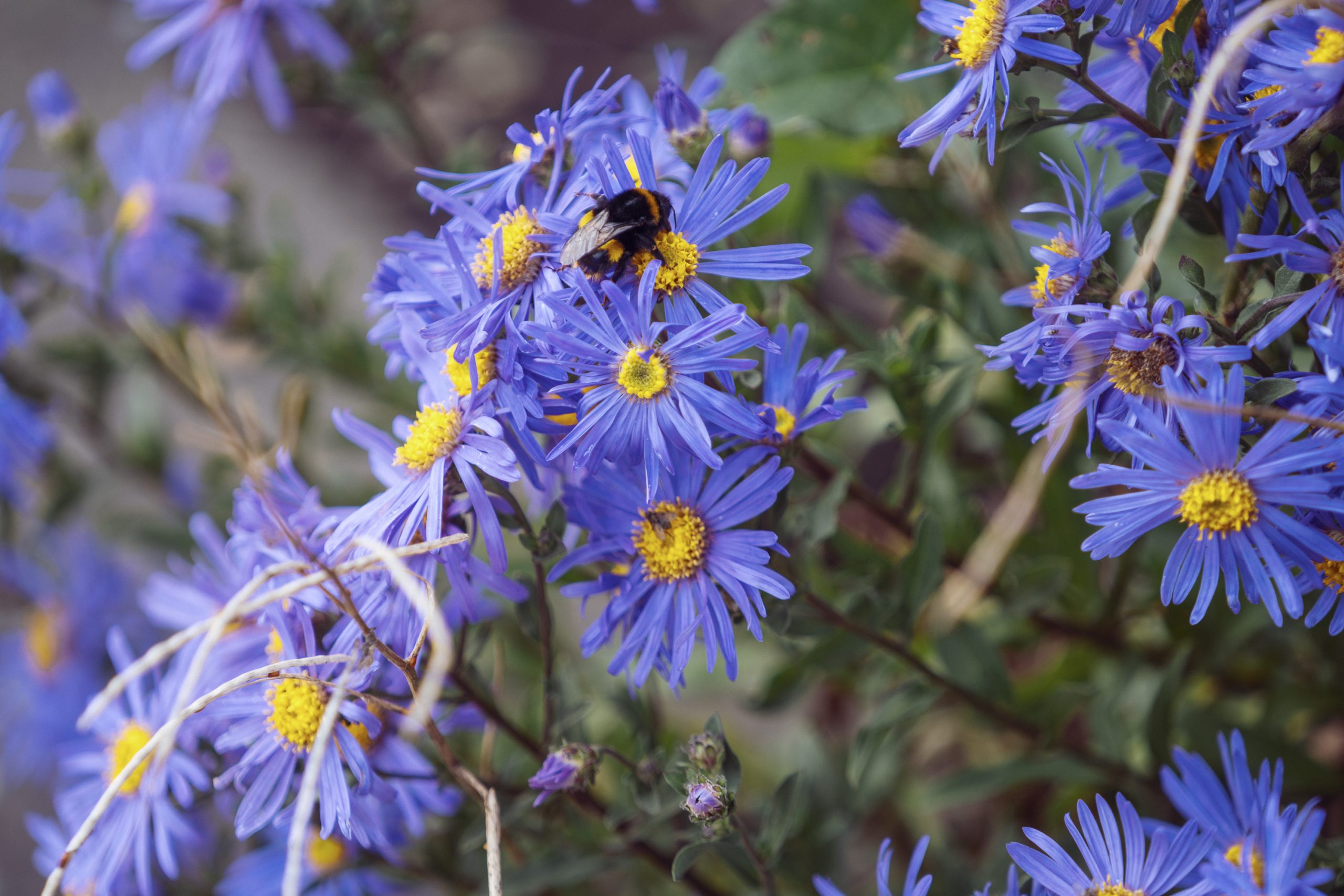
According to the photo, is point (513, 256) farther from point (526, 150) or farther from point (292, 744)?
point (292, 744)

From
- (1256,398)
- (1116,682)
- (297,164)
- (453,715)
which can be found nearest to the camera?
(1256,398)

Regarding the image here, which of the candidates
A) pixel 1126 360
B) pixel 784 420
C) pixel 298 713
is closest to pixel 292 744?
pixel 298 713

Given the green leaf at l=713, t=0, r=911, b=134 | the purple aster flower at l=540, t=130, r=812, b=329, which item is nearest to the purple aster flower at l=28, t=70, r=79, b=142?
the green leaf at l=713, t=0, r=911, b=134

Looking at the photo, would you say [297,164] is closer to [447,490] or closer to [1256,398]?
[447,490]

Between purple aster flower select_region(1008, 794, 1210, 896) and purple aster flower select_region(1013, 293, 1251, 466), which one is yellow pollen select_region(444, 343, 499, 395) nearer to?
purple aster flower select_region(1013, 293, 1251, 466)

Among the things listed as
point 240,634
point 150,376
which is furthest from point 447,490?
point 150,376
